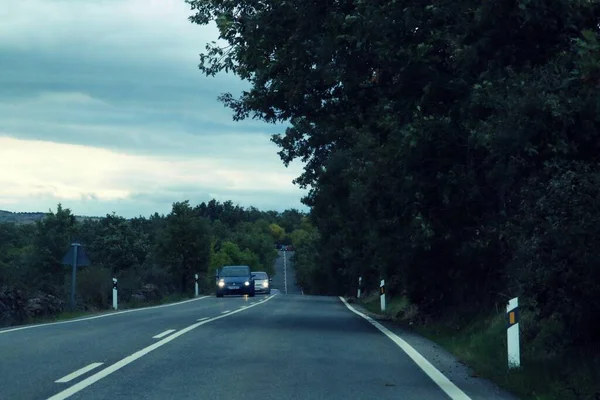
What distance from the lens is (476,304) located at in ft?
60.0

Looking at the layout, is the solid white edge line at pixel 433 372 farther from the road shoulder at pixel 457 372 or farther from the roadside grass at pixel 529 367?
the roadside grass at pixel 529 367

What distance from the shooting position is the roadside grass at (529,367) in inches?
354

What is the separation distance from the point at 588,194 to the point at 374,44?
6.70 m

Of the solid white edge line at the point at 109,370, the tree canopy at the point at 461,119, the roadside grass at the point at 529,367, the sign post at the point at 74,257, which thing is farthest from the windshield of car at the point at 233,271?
the roadside grass at the point at 529,367

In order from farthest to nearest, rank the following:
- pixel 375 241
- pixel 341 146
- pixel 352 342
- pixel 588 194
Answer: pixel 341 146, pixel 375 241, pixel 352 342, pixel 588 194

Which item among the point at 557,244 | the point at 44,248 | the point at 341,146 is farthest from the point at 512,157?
the point at 44,248

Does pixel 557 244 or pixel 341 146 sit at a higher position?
pixel 341 146

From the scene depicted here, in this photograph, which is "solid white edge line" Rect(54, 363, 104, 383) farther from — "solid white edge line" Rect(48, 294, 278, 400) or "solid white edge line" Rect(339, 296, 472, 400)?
"solid white edge line" Rect(339, 296, 472, 400)

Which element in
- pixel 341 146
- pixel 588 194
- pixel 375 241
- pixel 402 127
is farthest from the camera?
pixel 341 146

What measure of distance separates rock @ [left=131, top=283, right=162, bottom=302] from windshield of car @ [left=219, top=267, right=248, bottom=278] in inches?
191

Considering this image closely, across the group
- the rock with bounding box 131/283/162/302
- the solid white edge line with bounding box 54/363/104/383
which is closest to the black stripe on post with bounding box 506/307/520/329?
the solid white edge line with bounding box 54/363/104/383

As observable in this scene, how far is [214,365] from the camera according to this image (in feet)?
35.2

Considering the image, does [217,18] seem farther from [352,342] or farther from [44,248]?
[44,248]

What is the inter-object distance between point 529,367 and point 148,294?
30.7m
